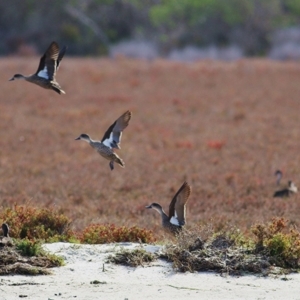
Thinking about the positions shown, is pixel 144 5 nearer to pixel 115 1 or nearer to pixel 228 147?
pixel 115 1

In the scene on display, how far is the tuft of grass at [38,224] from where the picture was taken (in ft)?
33.5

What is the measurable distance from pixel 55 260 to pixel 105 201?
4.79m

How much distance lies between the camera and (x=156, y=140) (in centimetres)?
2134

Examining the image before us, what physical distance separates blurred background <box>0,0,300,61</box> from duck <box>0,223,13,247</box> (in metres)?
37.4

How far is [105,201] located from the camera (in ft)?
45.0

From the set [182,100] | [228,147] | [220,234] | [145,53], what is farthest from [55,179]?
[145,53]

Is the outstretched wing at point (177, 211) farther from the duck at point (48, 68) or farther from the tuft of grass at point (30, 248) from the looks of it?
the duck at point (48, 68)

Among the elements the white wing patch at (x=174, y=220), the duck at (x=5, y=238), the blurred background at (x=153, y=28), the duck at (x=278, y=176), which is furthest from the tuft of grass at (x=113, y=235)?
the blurred background at (x=153, y=28)

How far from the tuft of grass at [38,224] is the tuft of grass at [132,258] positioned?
50.4 inches

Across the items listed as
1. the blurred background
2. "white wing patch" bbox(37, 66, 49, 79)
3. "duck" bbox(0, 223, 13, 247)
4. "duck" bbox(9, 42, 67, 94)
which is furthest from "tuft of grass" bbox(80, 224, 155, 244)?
the blurred background

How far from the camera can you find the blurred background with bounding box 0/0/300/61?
50.4m

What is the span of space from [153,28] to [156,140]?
1490 inches

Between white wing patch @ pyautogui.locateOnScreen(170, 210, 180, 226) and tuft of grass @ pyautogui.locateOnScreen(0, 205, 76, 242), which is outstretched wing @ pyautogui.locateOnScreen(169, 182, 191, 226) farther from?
tuft of grass @ pyautogui.locateOnScreen(0, 205, 76, 242)

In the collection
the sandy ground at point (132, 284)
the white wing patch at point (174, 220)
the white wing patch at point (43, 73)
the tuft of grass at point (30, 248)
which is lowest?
the sandy ground at point (132, 284)
